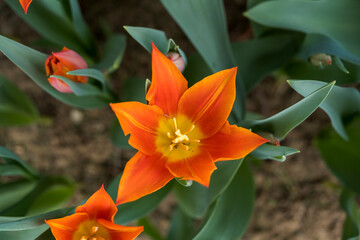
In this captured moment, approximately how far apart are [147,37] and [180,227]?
2.69 ft

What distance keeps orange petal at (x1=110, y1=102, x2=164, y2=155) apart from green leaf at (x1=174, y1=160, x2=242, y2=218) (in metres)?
0.21

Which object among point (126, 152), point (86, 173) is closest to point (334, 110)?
point (126, 152)

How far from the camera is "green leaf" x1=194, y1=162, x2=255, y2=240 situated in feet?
3.59

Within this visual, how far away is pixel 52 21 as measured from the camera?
1242mm

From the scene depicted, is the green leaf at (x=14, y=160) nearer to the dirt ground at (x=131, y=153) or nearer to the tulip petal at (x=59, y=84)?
the tulip petal at (x=59, y=84)

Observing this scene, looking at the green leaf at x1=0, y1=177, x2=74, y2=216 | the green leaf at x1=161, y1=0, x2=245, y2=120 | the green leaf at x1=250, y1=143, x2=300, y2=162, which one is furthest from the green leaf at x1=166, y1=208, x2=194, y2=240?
the green leaf at x1=250, y1=143, x2=300, y2=162

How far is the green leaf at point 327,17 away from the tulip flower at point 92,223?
0.74 meters

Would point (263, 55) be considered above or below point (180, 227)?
above

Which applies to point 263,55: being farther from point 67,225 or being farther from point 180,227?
point 67,225

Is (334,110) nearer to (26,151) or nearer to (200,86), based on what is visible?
(200,86)

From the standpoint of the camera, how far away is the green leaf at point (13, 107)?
1.33 metres

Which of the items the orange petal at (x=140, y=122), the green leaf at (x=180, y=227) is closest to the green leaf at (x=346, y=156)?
the green leaf at (x=180, y=227)

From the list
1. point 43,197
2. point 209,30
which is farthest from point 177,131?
point 43,197

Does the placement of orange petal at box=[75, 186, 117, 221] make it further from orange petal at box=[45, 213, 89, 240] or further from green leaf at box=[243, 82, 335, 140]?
green leaf at box=[243, 82, 335, 140]
